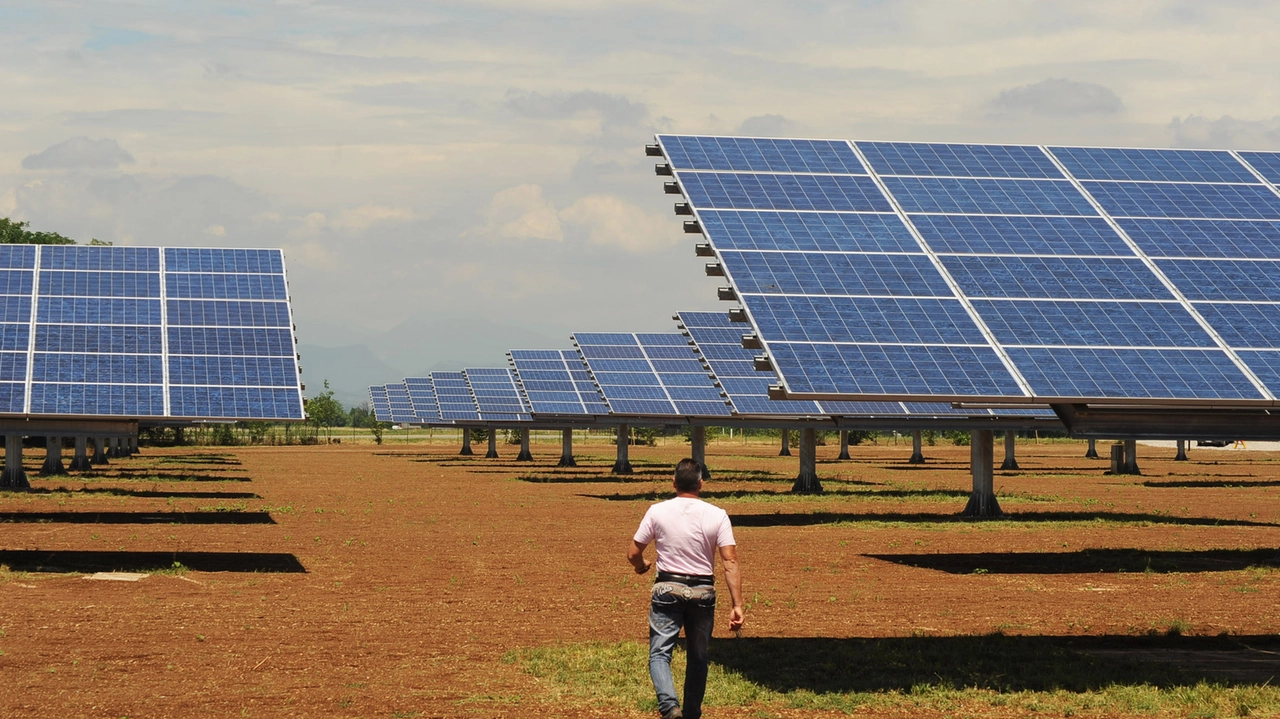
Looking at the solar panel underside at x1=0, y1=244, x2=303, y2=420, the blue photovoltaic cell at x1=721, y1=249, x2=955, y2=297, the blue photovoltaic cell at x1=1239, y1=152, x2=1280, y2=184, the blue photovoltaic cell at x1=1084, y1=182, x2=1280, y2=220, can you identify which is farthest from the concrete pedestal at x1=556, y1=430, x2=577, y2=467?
the blue photovoltaic cell at x1=721, y1=249, x2=955, y2=297

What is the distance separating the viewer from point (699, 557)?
445 inches

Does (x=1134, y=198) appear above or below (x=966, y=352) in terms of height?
above

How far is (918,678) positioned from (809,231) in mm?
12127

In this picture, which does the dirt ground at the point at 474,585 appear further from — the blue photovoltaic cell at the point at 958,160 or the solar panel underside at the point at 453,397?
the solar panel underside at the point at 453,397

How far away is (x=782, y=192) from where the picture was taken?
2755cm

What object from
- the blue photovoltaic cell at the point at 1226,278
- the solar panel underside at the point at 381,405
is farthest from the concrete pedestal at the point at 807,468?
the solar panel underside at the point at 381,405

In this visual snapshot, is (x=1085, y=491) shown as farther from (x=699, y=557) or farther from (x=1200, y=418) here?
(x=699, y=557)

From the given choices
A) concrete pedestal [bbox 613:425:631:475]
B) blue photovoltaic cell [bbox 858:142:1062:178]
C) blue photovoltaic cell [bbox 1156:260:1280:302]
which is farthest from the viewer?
concrete pedestal [bbox 613:425:631:475]

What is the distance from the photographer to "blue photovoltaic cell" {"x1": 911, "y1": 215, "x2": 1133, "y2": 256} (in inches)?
905

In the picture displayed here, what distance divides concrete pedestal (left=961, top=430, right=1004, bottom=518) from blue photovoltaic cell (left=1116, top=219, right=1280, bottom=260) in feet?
31.9

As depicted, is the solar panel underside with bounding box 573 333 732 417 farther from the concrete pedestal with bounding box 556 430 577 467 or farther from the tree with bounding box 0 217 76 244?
the tree with bounding box 0 217 76 244

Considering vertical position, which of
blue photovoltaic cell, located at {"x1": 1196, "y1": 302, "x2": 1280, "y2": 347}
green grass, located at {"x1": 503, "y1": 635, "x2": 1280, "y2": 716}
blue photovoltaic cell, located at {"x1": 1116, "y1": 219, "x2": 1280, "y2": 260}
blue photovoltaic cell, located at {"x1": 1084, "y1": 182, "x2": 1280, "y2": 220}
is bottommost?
green grass, located at {"x1": 503, "y1": 635, "x2": 1280, "y2": 716}

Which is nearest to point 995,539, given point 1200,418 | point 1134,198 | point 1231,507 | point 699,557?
point 1134,198

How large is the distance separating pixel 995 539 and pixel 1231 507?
14560mm
